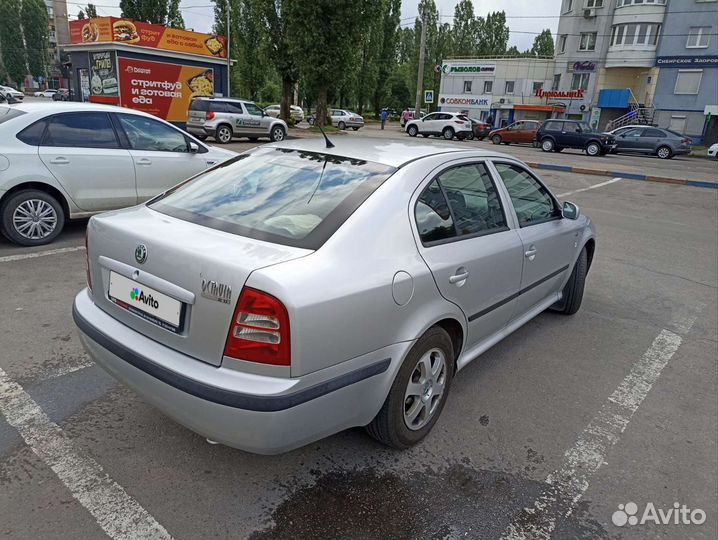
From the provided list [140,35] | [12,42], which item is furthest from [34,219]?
[12,42]

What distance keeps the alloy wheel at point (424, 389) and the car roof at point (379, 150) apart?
41.6 inches

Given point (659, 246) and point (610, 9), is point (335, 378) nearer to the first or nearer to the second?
point (659, 246)

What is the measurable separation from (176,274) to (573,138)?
27.1 m

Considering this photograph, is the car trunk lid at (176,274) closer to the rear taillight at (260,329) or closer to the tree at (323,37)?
the rear taillight at (260,329)

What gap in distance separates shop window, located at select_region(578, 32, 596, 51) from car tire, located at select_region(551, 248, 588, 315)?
4556 centimetres

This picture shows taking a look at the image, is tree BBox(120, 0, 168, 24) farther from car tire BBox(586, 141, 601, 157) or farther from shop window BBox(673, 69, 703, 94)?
shop window BBox(673, 69, 703, 94)

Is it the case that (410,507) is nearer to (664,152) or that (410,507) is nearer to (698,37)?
(664,152)

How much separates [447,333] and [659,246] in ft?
21.3

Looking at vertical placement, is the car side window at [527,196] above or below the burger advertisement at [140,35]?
below

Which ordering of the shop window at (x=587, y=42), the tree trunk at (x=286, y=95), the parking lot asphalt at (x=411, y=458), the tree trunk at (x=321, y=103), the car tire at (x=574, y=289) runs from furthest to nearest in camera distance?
1. the shop window at (x=587, y=42)
2. the tree trunk at (x=286, y=95)
3. the tree trunk at (x=321, y=103)
4. the car tire at (x=574, y=289)
5. the parking lot asphalt at (x=411, y=458)

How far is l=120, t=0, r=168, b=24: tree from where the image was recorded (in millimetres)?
35312

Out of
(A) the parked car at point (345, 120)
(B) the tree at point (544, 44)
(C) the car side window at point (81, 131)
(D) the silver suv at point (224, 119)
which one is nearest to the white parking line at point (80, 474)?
(C) the car side window at point (81, 131)

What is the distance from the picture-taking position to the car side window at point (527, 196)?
3.59m

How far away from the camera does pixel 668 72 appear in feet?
128
